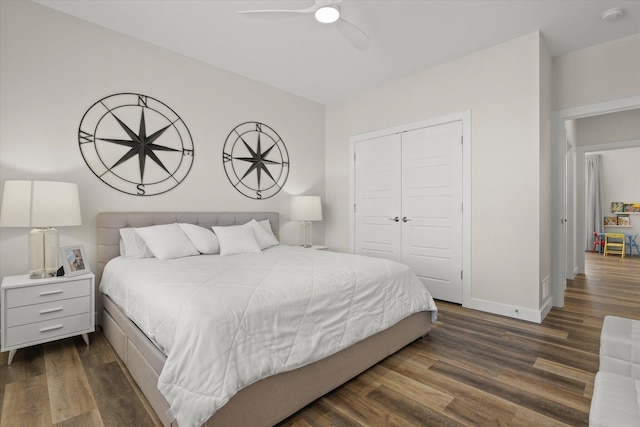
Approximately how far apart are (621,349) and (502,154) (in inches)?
86.0

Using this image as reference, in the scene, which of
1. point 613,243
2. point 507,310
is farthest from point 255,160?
point 613,243

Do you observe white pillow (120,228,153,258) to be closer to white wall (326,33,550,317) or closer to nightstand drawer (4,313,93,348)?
nightstand drawer (4,313,93,348)

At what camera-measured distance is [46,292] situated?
223 centimetres

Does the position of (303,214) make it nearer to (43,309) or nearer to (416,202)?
(416,202)

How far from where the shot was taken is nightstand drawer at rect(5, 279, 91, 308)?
6.91 ft

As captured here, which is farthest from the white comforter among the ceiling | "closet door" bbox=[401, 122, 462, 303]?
the ceiling

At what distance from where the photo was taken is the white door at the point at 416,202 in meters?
3.54

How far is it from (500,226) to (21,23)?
4.64 meters

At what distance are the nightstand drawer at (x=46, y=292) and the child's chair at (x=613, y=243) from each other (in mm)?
9645

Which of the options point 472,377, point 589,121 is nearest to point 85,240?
point 472,377

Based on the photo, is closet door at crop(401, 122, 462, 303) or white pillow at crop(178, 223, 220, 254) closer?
white pillow at crop(178, 223, 220, 254)

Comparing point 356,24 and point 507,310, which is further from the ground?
point 356,24

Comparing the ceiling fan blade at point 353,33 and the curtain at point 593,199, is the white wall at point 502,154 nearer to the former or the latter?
the ceiling fan blade at point 353,33

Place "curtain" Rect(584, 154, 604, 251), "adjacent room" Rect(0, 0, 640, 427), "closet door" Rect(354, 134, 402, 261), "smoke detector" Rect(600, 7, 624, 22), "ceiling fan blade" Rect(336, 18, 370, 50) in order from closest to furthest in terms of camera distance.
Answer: "adjacent room" Rect(0, 0, 640, 427), "ceiling fan blade" Rect(336, 18, 370, 50), "smoke detector" Rect(600, 7, 624, 22), "closet door" Rect(354, 134, 402, 261), "curtain" Rect(584, 154, 604, 251)
